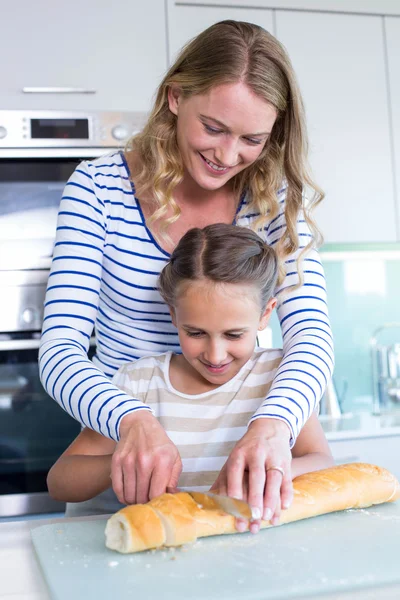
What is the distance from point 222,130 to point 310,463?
52 centimetres

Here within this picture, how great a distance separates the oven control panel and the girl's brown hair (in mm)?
982

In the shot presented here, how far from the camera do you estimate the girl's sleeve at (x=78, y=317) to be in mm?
969

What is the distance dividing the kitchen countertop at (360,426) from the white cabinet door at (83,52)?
1100mm

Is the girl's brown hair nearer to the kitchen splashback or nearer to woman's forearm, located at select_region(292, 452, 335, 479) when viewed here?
woman's forearm, located at select_region(292, 452, 335, 479)

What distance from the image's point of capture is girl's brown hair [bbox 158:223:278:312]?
3.80 feet

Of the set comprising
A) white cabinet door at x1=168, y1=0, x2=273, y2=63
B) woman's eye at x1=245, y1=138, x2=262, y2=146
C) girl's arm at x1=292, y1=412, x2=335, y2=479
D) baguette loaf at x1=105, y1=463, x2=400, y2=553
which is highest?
white cabinet door at x1=168, y1=0, x2=273, y2=63

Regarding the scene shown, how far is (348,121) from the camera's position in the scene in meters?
2.43

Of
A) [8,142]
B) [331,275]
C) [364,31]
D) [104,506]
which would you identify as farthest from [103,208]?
[331,275]

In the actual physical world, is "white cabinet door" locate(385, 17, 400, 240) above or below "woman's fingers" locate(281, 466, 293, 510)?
above

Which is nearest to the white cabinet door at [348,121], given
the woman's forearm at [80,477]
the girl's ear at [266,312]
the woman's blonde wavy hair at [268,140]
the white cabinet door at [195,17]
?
the white cabinet door at [195,17]

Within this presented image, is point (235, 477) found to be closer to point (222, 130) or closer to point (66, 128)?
point (222, 130)

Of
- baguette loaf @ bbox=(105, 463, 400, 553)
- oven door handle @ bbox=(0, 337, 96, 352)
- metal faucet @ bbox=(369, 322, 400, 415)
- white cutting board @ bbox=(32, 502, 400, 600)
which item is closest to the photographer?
A: white cutting board @ bbox=(32, 502, 400, 600)

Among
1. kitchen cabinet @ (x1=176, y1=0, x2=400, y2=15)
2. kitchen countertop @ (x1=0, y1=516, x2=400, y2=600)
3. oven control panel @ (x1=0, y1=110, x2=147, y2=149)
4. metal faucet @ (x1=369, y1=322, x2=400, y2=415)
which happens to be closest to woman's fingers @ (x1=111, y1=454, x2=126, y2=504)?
kitchen countertop @ (x1=0, y1=516, x2=400, y2=600)

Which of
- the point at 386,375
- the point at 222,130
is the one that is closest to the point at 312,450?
the point at 222,130
